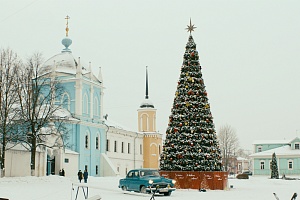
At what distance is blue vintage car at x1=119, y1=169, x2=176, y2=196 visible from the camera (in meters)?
21.6

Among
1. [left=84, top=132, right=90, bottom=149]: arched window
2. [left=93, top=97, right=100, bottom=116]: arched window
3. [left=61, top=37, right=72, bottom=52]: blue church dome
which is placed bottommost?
[left=84, top=132, right=90, bottom=149]: arched window

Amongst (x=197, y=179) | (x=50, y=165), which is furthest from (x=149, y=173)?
(x=50, y=165)

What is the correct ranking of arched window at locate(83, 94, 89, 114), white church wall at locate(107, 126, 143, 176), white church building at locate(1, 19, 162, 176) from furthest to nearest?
white church wall at locate(107, 126, 143, 176) < arched window at locate(83, 94, 89, 114) < white church building at locate(1, 19, 162, 176)

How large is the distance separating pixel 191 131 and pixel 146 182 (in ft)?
18.8

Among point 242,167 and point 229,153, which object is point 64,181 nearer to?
point 229,153

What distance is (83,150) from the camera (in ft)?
182

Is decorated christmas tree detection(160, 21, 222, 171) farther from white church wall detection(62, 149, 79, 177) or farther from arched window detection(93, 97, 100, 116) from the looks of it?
arched window detection(93, 97, 100, 116)

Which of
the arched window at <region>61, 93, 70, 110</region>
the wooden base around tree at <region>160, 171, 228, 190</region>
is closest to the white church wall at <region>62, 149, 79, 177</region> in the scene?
the arched window at <region>61, 93, 70, 110</region>

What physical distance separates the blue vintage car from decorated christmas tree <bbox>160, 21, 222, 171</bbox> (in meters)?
3.64

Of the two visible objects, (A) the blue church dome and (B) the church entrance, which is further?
(A) the blue church dome

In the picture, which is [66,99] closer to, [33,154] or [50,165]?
[50,165]

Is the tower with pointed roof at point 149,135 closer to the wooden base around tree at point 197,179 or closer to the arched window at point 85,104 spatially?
the arched window at point 85,104

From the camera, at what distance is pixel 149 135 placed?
73.6 metres

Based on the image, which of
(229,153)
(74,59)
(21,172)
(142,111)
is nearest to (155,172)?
(21,172)
